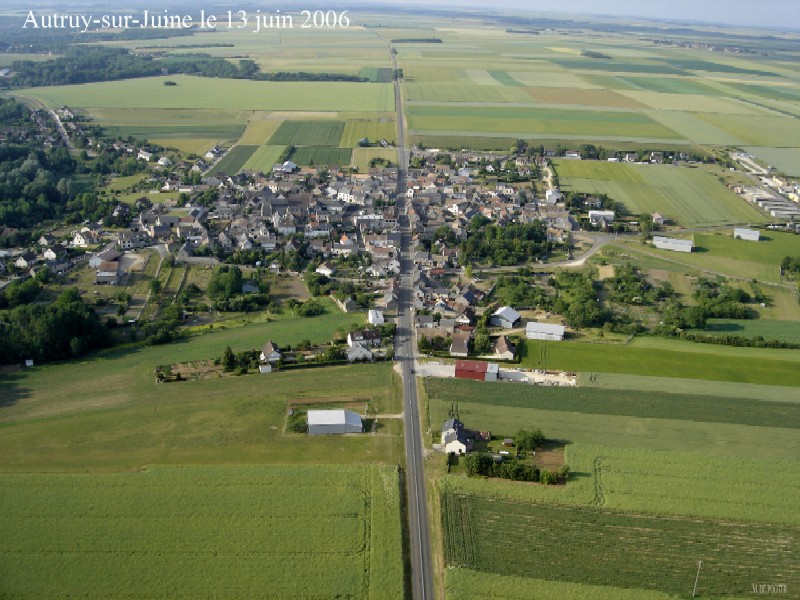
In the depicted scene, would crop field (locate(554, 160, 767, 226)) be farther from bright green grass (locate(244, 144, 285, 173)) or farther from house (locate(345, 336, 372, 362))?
house (locate(345, 336, 372, 362))

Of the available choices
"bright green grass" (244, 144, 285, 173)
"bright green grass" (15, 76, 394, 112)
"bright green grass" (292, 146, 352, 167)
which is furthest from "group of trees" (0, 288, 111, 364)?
"bright green grass" (15, 76, 394, 112)

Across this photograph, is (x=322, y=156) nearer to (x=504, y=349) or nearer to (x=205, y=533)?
(x=504, y=349)

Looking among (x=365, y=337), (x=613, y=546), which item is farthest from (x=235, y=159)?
(x=613, y=546)

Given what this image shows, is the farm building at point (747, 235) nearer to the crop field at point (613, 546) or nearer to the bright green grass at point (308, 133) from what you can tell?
the crop field at point (613, 546)

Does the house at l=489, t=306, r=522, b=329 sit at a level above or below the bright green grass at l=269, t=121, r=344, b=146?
below

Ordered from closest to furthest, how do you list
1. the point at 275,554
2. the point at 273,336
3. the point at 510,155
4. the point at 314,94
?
the point at 275,554 < the point at 273,336 < the point at 510,155 < the point at 314,94

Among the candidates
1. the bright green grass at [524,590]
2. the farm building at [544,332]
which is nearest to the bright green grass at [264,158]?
the farm building at [544,332]

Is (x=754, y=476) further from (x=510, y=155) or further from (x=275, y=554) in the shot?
(x=510, y=155)

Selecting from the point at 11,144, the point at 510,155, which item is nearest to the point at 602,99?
the point at 510,155
